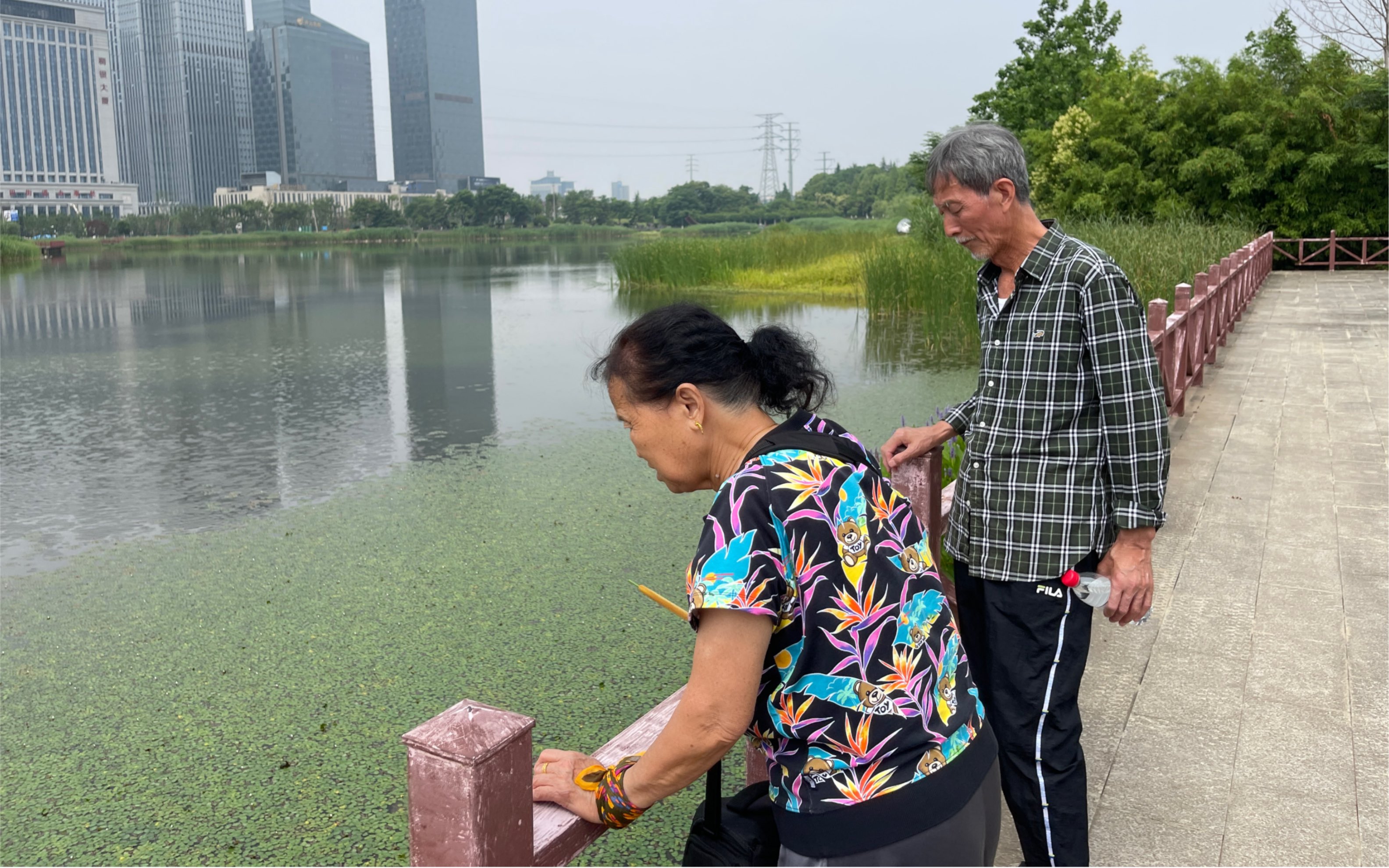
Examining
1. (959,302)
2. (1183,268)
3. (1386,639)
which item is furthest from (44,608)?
(1183,268)

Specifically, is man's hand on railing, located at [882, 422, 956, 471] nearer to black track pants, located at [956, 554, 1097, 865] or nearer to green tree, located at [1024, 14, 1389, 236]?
black track pants, located at [956, 554, 1097, 865]

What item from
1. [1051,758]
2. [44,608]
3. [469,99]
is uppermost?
[469,99]

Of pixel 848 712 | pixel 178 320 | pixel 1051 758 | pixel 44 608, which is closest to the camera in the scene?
pixel 848 712

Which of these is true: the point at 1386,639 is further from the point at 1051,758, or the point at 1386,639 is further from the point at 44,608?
the point at 44,608

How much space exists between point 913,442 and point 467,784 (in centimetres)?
119

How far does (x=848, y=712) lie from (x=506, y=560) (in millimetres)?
3144

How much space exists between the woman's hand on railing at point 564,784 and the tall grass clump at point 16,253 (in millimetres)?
36339

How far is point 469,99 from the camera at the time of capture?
128 metres

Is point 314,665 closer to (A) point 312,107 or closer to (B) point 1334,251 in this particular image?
(B) point 1334,251

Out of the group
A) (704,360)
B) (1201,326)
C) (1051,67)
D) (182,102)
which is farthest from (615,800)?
(182,102)

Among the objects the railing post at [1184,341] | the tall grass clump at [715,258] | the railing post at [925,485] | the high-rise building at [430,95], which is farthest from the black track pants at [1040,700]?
the high-rise building at [430,95]

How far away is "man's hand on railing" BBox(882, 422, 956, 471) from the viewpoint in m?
1.92

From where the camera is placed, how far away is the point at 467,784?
914 millimetres

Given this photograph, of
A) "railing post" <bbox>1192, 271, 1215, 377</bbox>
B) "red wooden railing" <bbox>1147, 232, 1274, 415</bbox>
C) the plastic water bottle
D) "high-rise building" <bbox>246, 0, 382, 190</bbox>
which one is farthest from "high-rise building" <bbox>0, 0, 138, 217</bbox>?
the plastic water bottle
